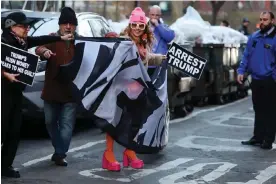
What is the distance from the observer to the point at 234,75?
16.8 meters

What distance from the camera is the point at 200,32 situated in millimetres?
16688

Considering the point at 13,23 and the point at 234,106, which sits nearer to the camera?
the point at 13,23

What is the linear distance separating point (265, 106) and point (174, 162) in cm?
190

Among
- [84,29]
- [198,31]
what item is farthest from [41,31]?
[198,31]

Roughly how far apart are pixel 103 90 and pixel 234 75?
938cm

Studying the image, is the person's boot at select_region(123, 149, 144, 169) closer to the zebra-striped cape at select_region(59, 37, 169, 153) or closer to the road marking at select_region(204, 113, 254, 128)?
the zebra-striped cape at select_region(59, 37, 169, 153)

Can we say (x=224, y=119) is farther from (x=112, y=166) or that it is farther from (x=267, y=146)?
(x=112, y=166)

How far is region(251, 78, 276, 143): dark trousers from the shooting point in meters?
9.61

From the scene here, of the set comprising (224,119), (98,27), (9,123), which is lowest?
(224,119)

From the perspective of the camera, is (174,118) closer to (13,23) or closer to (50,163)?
(50,163)

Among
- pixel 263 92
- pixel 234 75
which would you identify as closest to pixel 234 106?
pixel 234 75

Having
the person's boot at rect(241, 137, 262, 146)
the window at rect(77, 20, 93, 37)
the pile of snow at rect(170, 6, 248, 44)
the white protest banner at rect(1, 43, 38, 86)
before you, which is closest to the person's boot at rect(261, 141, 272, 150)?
the person's boot at rect(241, 137, 262, 146)

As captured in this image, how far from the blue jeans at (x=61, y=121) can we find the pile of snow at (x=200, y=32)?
313 inches

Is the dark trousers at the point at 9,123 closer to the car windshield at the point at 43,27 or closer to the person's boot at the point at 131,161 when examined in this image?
the person's boot at the point at 131,161
